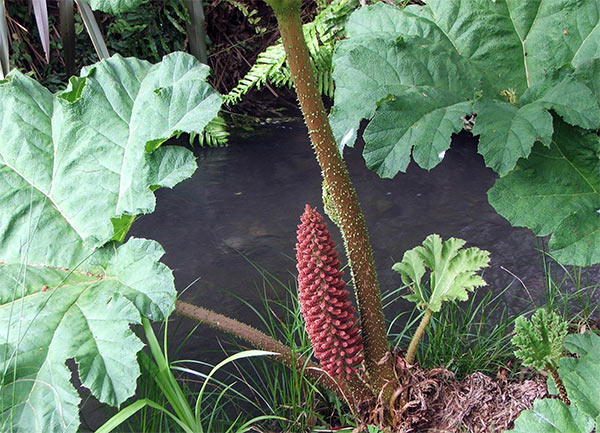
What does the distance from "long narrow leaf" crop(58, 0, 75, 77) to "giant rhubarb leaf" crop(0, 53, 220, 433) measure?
56.4 inches

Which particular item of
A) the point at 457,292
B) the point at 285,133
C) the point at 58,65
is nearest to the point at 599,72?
the point at 457,292

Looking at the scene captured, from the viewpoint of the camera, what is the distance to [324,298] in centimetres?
113

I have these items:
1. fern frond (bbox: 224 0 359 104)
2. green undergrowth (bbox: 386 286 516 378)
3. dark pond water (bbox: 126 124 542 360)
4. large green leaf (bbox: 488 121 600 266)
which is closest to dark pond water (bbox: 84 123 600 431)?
dark pond water (bbox: 126 124 542 360)

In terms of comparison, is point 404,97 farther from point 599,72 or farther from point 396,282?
point 396,282

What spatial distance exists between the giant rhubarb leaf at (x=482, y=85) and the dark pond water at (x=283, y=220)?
2.11 ft

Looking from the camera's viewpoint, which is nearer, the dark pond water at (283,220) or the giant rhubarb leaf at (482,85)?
the giant rhubarb leaf at (482,85)

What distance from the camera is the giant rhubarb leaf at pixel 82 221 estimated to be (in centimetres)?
96

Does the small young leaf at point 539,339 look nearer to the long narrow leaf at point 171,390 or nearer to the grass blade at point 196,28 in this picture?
the long narrow leaf at point 171,390

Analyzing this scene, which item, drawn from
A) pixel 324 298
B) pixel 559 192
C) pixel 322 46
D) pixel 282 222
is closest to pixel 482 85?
pixel 559 192

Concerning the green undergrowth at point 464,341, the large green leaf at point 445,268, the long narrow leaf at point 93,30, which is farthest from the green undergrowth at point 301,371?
the long narrow leaf at point 93,30

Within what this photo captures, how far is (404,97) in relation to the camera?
100 cm

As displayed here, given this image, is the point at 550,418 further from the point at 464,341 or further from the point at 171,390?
the point at 171,390

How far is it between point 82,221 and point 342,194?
49 centimetres

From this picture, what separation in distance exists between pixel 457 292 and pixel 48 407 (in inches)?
27.9
